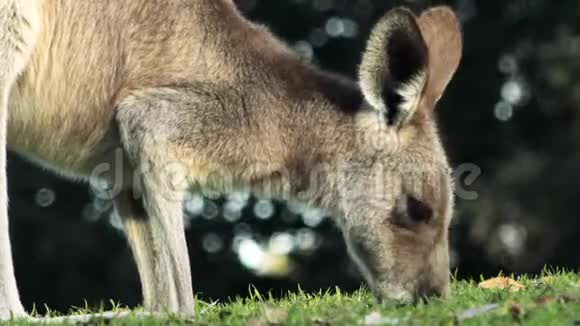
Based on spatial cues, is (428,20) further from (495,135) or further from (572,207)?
(495,135)

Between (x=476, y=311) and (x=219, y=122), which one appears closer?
(x=476, y=311)

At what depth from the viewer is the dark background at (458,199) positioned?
12836 mm

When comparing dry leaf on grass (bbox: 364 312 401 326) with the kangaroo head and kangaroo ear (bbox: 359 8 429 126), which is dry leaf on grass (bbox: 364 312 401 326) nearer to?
the kangaroo head

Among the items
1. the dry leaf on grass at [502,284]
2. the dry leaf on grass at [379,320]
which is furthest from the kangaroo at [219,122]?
the dry leaf on grass at [379,320]

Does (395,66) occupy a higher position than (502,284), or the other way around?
(395,66)

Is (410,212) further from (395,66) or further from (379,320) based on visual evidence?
(379,320)

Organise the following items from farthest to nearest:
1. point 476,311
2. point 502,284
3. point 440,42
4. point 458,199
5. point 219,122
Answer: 1. point 458,199
2. point 502,284
3. point 440,42
4. point 219,122
5. point 476,311

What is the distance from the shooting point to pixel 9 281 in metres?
5.67

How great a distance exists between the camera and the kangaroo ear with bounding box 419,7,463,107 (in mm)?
6121

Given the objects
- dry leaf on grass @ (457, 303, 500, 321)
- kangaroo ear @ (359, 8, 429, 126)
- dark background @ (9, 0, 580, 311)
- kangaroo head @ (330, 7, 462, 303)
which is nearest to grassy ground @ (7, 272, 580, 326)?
dry leaf on grass @ (457, 303, 500, 321)

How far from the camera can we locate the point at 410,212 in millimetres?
5906

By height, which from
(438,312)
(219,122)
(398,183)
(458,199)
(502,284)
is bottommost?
(458,199)

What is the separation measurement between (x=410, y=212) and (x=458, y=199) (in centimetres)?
680

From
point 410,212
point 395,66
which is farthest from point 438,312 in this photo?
point 395,66
